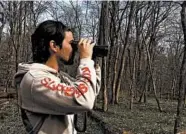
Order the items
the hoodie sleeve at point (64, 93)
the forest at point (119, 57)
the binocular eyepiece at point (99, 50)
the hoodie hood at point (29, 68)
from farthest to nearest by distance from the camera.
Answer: the forest at point (119, 57) < the binocular eyepiece at point (99, 50) < the hoodie hood at point (29, 68) < the hoodie sleeve at point (64, 93)

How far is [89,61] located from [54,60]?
217 mm

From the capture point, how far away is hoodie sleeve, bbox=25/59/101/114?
2127 millimetres

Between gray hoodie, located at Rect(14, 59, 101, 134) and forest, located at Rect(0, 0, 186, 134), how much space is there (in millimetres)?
242

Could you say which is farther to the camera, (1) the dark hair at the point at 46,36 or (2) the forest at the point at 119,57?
(2) the forest at the point at 119,57

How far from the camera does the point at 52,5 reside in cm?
3772

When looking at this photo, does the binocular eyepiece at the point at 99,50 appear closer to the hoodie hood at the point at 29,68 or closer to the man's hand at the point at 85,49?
the man's hand at the point at 85,49

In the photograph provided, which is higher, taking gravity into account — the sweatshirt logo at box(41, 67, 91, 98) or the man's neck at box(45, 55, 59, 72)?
the man's neck at box(45, 55, 59, 72)

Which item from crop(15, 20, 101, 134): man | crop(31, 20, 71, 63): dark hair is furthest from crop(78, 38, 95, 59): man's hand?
crop(31, 20, 71, 63): dark hair

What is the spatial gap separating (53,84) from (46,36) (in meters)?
0.32

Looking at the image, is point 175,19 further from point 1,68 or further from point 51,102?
point 51,102

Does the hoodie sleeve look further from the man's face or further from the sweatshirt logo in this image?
the man's face

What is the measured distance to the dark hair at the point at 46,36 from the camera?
2305 mm

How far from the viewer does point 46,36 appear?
2.31m

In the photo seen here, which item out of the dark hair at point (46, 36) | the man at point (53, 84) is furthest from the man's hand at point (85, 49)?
the dark hair at point (46, 36)
